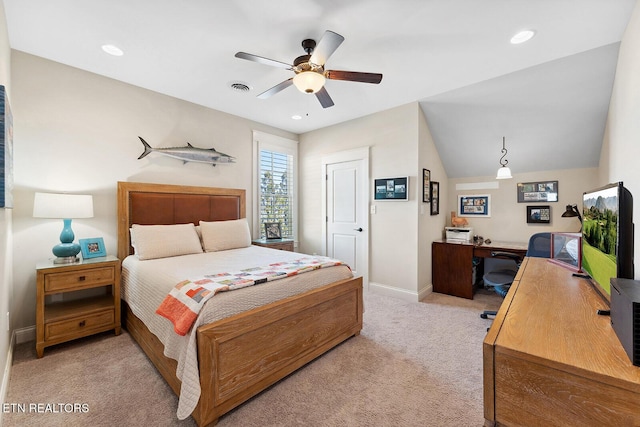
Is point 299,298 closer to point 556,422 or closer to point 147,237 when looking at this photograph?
point 556,422

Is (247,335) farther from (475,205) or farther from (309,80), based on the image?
(475,205)

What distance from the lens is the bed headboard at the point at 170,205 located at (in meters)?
3.01

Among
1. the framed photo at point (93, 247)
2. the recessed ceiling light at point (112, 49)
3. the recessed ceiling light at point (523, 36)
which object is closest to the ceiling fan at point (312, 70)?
the recessed ceiling light at point (523, 36)

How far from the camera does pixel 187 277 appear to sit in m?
2.02

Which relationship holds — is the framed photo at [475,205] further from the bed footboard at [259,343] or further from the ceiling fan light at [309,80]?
the ceiling fan light at [309,80]

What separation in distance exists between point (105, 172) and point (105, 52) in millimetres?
1198

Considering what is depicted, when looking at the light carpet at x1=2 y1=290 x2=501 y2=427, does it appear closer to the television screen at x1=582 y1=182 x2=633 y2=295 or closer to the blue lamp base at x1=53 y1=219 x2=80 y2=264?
the blue lamp base at x1=53 y1=219 x2=80 y2=264

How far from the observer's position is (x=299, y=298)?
81.3 inches

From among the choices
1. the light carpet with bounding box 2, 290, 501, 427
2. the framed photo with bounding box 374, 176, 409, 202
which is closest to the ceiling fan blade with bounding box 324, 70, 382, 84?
the framed photo with bounding box 374, 176, 409, 202

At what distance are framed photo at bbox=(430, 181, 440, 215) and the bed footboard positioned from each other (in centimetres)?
206

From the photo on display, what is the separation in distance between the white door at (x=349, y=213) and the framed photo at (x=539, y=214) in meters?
2.31

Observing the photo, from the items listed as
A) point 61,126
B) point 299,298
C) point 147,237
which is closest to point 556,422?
point 299,298

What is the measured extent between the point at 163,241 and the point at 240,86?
6.27 feet

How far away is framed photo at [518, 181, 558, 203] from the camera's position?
3.75 m
